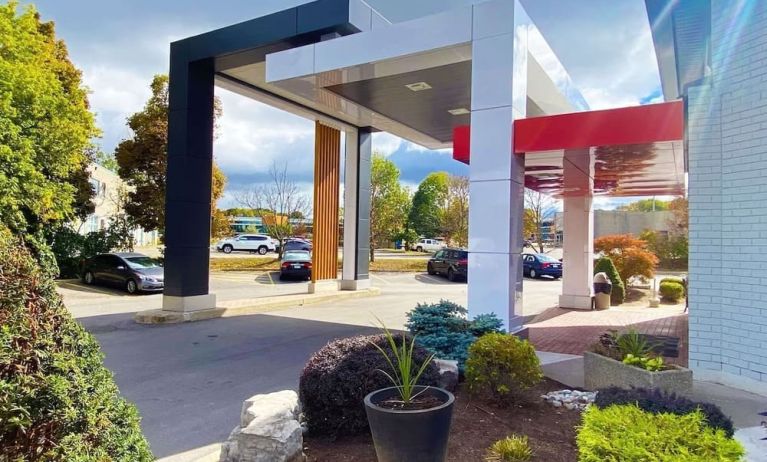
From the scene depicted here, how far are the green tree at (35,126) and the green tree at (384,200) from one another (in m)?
20.6

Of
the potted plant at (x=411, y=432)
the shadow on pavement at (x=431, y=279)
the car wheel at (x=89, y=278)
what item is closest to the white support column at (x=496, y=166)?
the potted plant at (x=411, y=432)

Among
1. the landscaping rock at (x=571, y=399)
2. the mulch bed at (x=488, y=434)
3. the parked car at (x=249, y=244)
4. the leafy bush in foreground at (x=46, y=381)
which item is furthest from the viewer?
the parked car at (x=249, y=244)

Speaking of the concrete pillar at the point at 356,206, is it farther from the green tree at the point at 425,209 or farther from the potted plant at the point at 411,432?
the green tree at the point at 425,209

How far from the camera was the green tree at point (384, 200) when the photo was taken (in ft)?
123

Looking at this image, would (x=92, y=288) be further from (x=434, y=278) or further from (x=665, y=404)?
(x=665, y=404)

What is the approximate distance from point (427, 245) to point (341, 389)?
51954 mm

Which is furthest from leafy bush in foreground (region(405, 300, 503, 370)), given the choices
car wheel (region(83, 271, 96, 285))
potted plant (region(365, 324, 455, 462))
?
car wheel (region(83, 271, 96, 285))

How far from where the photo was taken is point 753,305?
582cm

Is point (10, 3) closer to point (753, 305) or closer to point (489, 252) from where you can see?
point (489, 252)

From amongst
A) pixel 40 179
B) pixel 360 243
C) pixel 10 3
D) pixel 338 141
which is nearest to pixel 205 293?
pixel 360 243

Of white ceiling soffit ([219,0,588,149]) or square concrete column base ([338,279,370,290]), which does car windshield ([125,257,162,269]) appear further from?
white ceiling soffit ([219,0,588,149])

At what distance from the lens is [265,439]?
12.3ft

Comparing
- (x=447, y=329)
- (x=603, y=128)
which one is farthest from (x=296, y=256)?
(x=603, y=128)

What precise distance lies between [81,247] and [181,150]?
42.9 ft
